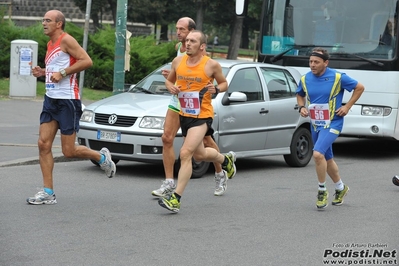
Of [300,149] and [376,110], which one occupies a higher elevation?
[376,110]

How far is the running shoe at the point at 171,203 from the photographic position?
8586 millimetres

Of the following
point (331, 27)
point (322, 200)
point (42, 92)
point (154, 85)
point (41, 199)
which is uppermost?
point (331, 27)

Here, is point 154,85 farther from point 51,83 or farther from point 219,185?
point 51,83

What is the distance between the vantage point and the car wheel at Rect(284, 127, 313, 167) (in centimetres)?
1311

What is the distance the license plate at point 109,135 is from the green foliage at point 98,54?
14431mm

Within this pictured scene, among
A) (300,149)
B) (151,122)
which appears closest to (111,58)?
(300,149)

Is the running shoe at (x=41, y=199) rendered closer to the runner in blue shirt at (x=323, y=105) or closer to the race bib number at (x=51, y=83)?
the race bib number at (x=51, y=83)

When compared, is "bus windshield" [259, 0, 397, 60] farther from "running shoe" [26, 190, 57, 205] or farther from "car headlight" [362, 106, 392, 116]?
"running shoe" [26, 190, 57, 205]

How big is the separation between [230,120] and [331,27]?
4207 mm

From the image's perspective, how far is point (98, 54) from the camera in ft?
86.2

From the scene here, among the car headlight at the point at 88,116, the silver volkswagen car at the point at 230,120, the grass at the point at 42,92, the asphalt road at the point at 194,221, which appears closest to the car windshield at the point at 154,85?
the silver volkswagen car at the point at 230,120

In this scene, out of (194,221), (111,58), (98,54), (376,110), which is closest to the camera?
(194,221)

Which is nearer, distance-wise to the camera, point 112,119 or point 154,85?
point 112,119

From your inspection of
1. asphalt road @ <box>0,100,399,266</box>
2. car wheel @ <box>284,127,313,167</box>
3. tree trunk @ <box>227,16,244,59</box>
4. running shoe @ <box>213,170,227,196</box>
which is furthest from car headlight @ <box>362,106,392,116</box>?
tree trunk @ <box>227,16,244,59</box>
